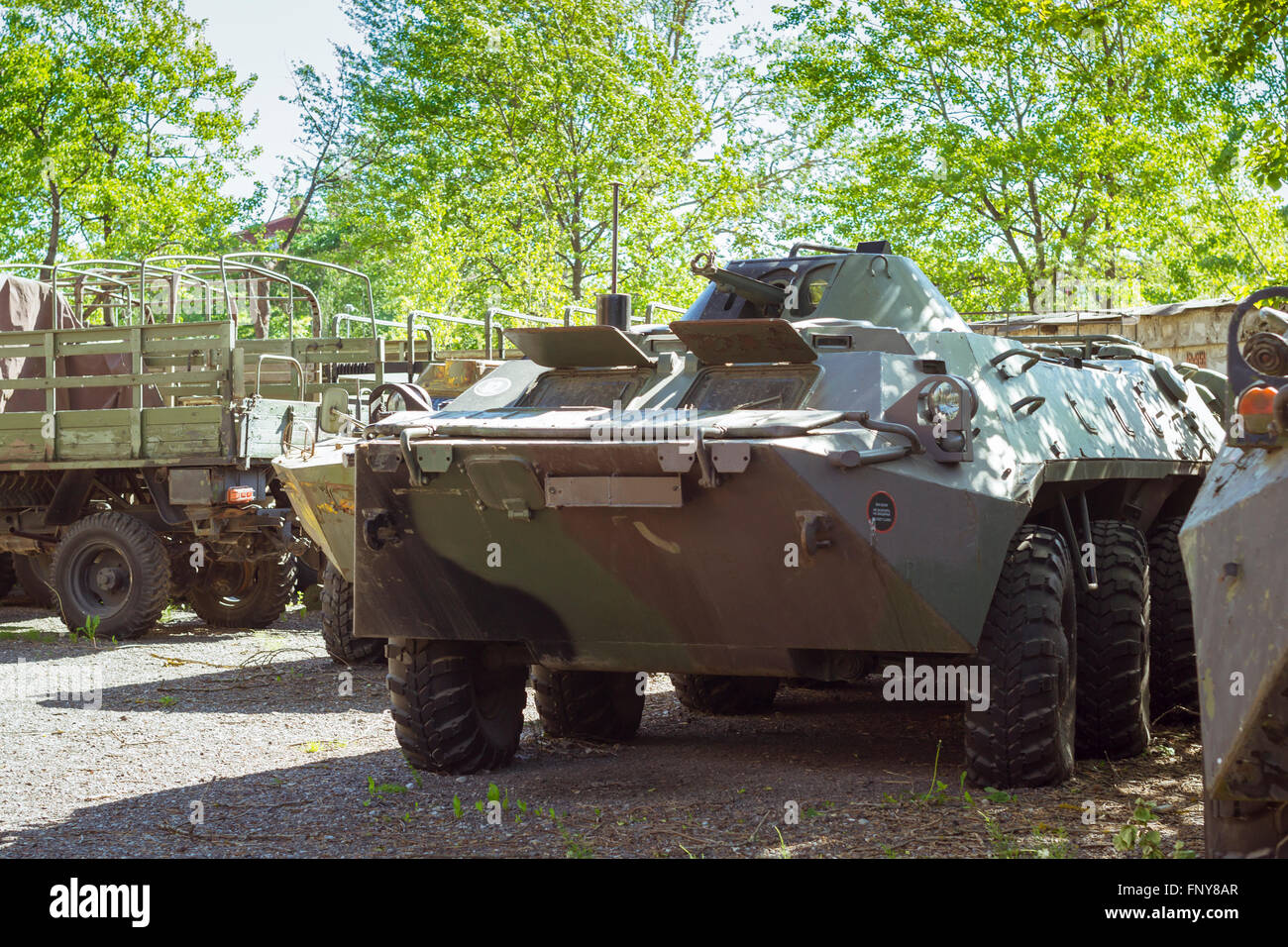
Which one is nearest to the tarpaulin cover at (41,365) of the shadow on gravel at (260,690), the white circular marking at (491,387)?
the shadow on gravel at (260,690)

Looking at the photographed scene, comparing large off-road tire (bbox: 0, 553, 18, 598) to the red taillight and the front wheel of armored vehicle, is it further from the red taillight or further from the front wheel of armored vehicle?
the front wheel of armored vehicle

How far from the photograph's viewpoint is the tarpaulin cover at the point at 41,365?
44.4ft

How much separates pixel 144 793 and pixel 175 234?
60.3ft

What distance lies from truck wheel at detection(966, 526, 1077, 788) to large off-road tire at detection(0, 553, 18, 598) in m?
11.2

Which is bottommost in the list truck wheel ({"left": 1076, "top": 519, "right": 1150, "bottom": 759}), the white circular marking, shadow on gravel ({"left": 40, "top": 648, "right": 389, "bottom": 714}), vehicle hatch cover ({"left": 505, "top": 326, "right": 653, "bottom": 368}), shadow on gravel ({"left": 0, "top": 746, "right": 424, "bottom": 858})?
shadow on gravel ({"left": 40, "top": 648, "right": 389, "bottom": 714})

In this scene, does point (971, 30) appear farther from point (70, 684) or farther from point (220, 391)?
point (70, 684)

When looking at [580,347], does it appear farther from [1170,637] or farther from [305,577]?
[305,577]

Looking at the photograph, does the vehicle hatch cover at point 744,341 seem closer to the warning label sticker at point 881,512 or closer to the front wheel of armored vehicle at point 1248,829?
the warning label sticker at point 881,512

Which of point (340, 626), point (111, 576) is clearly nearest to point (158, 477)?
point (111, 576)

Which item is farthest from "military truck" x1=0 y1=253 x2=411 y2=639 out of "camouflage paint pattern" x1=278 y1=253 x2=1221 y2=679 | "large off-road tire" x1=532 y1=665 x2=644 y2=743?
"camouflage paint pattern" x1=278 y1=253 x2=1221 y2=679

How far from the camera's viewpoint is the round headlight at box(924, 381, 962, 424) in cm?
559
